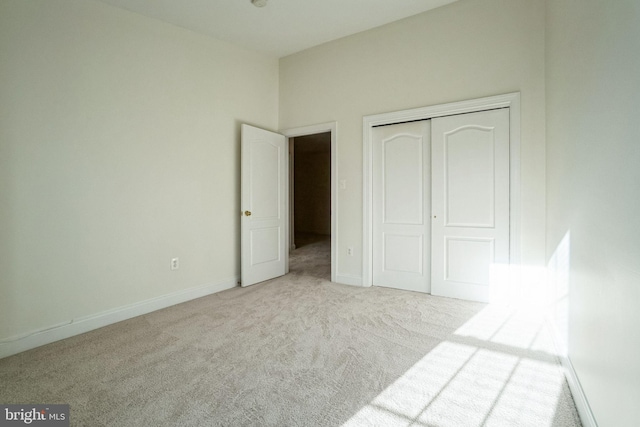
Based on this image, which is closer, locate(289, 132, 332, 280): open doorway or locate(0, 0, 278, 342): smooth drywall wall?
locate(0, 0, 278, 342): smooth drywall wall

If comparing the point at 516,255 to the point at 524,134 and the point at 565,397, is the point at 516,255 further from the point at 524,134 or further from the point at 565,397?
the point at 565,397

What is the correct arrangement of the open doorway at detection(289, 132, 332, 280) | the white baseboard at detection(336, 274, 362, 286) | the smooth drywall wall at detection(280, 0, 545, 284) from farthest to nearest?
1. the open doorway at detection(289, 132, 332, 280)
2. the white baseboard at detection(336, 274, 362, 286)
3. the smooth drywall wall at detection(280, 0, 545, 284)

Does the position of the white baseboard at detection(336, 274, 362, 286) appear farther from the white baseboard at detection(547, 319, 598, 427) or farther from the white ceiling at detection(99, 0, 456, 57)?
the white ceiling at detection(99, 0, 456, 57)

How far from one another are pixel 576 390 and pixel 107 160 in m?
3.66

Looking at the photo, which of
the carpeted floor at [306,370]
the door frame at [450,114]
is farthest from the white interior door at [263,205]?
the door frame at [450,114]

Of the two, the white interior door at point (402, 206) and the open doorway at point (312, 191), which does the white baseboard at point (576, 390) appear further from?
the open doorway at point (312, 191)

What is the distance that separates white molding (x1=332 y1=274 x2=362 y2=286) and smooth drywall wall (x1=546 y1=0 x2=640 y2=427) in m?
2.07

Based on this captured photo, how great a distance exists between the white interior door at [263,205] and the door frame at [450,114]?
1.23 meters

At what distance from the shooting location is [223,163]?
378 cm

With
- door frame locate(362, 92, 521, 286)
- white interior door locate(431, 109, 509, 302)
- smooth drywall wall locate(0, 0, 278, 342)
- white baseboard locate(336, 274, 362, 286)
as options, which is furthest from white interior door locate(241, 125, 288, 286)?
white interior door locate(431, 109, 509, 302)

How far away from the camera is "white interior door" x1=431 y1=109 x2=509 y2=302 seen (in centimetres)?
307

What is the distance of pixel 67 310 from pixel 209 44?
305 cm

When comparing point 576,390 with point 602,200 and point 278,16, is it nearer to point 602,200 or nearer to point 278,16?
point 602,200

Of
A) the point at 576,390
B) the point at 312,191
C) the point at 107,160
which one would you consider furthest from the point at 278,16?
the point at 312,191
